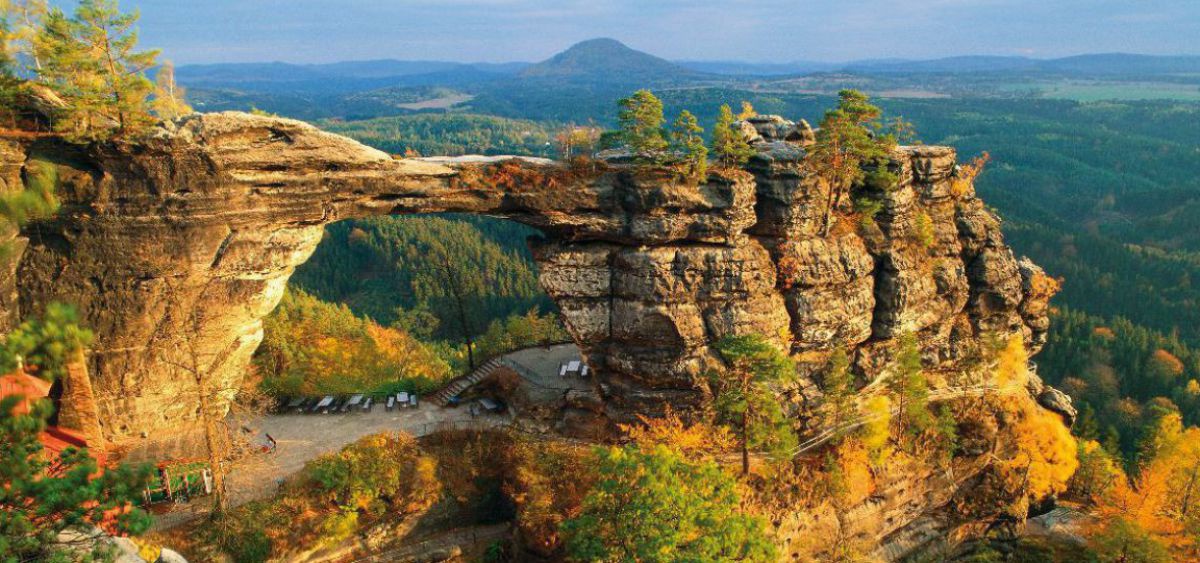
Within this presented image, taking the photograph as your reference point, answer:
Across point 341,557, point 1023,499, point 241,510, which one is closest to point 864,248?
point 1023,499

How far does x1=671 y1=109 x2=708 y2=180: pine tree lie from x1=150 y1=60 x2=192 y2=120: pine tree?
66.0 feet

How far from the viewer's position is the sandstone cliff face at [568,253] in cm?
A: 2545

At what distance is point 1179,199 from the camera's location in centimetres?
16525

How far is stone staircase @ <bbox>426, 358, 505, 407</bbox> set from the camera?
119 ft

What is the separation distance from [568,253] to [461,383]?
11318 millimetres

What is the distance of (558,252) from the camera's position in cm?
3106

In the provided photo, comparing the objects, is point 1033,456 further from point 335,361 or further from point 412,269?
point 412,269

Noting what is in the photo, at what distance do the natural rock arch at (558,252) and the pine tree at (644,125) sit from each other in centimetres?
113

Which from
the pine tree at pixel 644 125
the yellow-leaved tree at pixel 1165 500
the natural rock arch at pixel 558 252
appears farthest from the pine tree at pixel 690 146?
the yellow-leaved tree at pixel 1165 500

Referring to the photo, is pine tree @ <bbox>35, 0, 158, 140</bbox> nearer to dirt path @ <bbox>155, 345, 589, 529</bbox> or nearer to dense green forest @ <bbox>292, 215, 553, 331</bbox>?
dirt path @ <bbox>155, 345, 589, 529</bbox>

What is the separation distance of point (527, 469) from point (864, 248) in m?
20.2

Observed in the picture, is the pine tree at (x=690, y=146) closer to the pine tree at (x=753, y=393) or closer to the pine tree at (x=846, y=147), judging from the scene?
the pine tree at (x=846, y=147)

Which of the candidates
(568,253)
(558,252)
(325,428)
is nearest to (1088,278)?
(568,253)

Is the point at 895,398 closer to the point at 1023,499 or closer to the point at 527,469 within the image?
the point at 1023,499
